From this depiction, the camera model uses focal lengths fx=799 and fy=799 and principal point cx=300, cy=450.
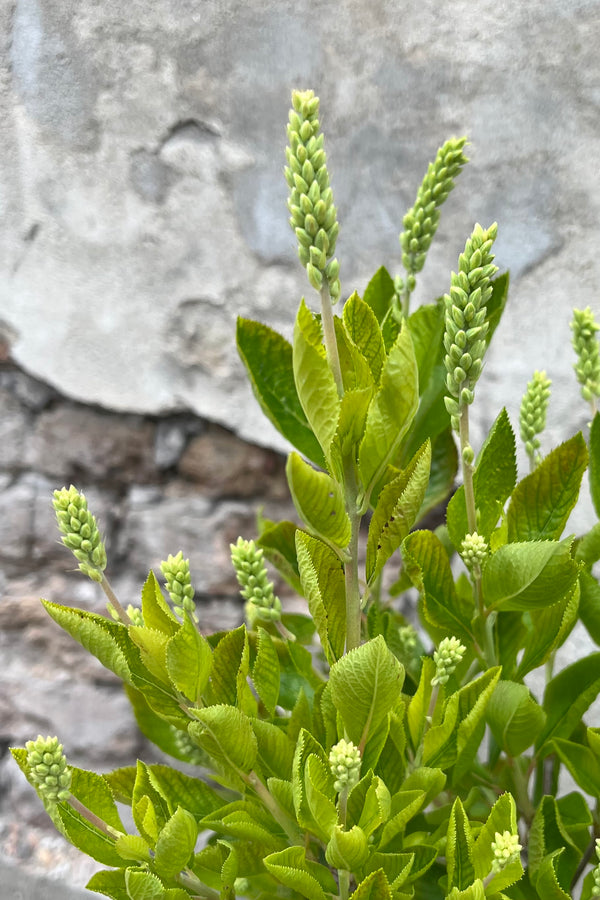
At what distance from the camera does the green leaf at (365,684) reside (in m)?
0.38

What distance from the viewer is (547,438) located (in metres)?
0.91

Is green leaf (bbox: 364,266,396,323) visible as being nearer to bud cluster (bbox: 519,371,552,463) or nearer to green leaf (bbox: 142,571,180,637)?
bud cluster (bbox: 519,371,552,463)

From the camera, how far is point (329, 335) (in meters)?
0.40

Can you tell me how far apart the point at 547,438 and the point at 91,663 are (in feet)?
2.21

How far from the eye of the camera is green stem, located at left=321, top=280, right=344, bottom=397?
1.27 feet

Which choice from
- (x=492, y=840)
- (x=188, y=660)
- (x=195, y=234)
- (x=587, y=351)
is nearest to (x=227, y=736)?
(x=188, y=660)

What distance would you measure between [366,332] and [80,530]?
20 cm

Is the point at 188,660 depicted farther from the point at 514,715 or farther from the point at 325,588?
the point at 514,715

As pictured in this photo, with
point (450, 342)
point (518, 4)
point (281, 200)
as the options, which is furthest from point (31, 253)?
point (450, 342)

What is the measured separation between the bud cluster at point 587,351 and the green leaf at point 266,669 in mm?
272

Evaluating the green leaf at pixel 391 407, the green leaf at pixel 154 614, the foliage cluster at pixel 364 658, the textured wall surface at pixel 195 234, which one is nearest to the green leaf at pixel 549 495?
the foliage cluster at pixel 364 658

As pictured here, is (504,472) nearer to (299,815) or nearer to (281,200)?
(299,815)

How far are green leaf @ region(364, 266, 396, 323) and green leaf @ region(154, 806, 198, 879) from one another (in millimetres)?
353

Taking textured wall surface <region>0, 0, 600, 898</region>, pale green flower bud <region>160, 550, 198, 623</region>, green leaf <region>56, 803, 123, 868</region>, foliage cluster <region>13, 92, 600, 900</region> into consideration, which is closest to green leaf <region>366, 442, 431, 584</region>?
foliage cluster <region>13, 92, 600, 900</region>
